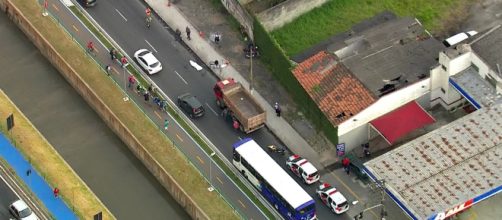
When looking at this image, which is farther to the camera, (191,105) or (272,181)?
(191,105)

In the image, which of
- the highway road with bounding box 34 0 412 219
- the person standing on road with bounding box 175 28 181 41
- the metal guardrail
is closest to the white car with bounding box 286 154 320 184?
the highway road with bounding box 34 0 412 219

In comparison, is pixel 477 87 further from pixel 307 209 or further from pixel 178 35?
Answer: pixel 178 35

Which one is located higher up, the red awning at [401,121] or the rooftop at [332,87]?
the rooftop at [332,87]

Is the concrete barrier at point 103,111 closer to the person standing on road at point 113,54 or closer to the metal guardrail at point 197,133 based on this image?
the metal guardrail at point 197,133

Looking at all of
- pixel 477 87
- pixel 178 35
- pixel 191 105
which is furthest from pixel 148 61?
pixel 477 87

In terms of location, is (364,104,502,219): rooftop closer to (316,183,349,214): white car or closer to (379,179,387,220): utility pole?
(379,179,387,220): utility pole

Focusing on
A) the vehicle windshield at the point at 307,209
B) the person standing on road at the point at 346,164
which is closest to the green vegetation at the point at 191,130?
the vehicle windshield at the point at 307,209
